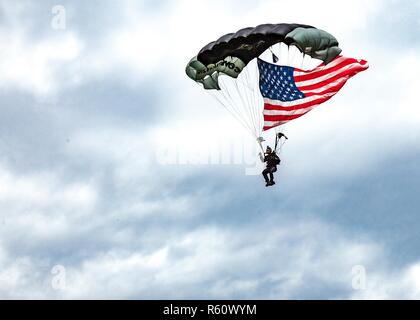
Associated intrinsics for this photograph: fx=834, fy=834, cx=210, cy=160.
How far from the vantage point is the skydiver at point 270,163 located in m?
41.3

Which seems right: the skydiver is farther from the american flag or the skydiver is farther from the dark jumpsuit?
the american flag

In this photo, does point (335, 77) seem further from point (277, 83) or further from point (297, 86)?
point (277, 83)

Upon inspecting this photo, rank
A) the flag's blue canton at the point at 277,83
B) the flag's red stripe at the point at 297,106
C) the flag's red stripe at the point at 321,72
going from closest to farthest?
the flag's red stripe at the point at 321,72, the flag's red stripe at the point at 297,106, the flag's blue canton at the point at 277,83

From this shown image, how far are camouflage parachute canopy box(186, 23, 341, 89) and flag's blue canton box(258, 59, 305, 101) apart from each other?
4.47 ft

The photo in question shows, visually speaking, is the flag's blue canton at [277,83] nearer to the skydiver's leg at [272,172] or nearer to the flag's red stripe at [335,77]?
the flag's red stripe at [335,77]

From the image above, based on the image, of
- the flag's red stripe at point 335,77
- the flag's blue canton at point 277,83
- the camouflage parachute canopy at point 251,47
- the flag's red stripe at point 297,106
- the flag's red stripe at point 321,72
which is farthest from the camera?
the flag's blue canton at point 277,83

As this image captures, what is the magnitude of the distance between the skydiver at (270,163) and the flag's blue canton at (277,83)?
11.3 ft

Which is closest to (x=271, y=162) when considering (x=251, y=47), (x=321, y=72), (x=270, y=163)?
(x=270, y=163)

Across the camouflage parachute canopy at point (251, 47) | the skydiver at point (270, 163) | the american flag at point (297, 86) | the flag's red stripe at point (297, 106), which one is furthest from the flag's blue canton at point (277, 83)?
the skydiver at point (270, 163)

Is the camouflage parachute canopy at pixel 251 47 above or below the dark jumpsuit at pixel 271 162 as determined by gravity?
above

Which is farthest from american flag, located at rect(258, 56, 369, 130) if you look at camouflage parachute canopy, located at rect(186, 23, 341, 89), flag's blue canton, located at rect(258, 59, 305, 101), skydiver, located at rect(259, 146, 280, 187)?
skydiver, located at rect(259, 146, 280, 187)

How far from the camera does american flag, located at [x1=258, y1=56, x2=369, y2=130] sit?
136ft
